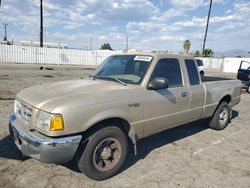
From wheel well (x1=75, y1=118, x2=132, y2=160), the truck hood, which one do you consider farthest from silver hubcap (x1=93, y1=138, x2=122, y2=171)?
the truck hood

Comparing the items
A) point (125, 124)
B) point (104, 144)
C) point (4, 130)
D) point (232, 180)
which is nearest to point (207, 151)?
point (232, 180)

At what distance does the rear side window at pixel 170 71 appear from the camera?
4085 millimetres

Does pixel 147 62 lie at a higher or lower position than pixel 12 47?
lower

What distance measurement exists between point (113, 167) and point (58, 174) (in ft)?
2.68

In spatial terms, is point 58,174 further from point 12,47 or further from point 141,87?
point 12,47

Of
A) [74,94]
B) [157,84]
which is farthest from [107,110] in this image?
[157,84]

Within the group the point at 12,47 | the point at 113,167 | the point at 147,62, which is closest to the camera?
the point at 113,167

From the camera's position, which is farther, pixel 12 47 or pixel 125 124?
pixel 12 47

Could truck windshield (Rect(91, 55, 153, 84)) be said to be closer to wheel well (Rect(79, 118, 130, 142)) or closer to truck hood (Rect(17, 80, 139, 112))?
truck hood (Rect(17, 80, 139, 112))

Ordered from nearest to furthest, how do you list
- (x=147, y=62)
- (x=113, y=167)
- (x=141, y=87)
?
(x=113, y=167)
(x=141, y=87)
(x=147, y=62)

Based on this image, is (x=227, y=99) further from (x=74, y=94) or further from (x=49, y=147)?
(x=49, y=147)

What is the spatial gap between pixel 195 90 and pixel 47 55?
29004 millimetres

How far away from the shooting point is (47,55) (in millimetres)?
30812

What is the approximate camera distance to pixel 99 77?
430 cm
